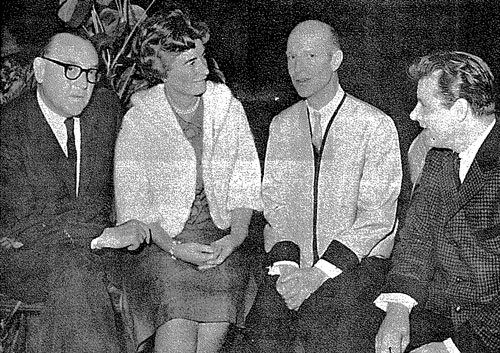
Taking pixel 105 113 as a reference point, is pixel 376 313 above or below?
below

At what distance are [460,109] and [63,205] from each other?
1.27 meters

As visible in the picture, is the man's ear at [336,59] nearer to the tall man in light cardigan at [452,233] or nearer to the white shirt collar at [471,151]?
the tall man in light cardigan at [452,233]

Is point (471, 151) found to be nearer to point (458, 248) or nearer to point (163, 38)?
point (458, 248)

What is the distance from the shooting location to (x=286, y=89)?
2564 millimetres

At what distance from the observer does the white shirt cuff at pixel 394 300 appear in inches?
94.7

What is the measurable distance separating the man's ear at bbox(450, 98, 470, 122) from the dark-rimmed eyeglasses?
3.71 feet

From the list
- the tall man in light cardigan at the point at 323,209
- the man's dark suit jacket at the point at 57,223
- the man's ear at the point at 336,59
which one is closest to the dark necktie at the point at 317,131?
the tall man in light cardigan at the point at 323,209

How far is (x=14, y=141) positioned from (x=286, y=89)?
2.95 feet

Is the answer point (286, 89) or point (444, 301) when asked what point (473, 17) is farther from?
point (444, 301)

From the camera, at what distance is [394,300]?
7.97 feet

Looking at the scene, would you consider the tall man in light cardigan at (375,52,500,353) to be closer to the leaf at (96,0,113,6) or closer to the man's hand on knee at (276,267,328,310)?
the man's hand on knee at (276,267,328,310)

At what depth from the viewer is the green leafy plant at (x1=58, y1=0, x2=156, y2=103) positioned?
2586 mm

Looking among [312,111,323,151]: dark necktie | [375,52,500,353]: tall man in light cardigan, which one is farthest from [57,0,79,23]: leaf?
[375,52,500,353]: tall man in light cardigan

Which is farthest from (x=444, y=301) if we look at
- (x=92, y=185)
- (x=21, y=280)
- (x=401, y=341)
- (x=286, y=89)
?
(x=21, y=280)
